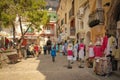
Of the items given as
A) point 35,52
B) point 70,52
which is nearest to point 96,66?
point 70,52

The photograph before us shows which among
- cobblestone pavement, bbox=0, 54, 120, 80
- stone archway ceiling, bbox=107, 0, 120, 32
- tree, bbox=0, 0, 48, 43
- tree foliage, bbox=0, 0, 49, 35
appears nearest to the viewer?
cobblestone pavement, bbox=0, 54, 120, 80

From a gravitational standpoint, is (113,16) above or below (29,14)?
below

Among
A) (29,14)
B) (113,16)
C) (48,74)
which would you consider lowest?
(48,74)

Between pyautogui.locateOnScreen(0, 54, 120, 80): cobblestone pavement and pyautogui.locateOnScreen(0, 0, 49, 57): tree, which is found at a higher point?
pyautogui.locateOnScreen(0, 0, 49, 57): tree

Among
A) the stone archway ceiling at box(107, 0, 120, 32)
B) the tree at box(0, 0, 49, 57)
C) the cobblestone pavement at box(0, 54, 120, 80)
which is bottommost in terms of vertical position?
the cobblestone pavement at box(0, 54, 120, 80)

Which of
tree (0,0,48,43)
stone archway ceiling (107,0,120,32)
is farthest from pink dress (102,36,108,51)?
tree (0,0,48,43)

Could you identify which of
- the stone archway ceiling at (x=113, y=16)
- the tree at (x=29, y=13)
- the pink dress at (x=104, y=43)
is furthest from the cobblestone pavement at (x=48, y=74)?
the tree at (x=29, y=13)

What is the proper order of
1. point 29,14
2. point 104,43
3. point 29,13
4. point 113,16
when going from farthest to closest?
point 29,14 → point 29,13 → point 113,16 → point 104,43

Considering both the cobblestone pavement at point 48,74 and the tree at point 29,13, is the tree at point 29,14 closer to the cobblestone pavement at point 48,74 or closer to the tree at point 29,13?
the tree at point 29,13

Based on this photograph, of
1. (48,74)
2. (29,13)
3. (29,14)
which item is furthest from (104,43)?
(29,14)

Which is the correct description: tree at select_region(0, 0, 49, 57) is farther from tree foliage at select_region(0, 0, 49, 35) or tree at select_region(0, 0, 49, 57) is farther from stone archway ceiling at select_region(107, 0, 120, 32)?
stone archway ceiling at select_region(107, 0, 120, 32)

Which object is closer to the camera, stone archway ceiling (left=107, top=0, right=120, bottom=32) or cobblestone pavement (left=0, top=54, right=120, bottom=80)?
cobblestone pavement (left=0, top=54, right=120, bottom=80)

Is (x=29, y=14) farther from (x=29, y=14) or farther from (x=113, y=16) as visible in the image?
(x=113, y=16)

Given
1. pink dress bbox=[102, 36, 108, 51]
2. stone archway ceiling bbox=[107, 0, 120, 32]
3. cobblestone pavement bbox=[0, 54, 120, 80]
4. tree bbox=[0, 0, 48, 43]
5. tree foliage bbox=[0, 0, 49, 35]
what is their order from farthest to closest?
tree foliage bbox=[0, 0, 49, 35] → tree bbox=[0, 0, 48, 43] → stone archway ceiling bbox=[107, 0, 120, 32] → pink dress bbox=[102, 36, 108, 51] → cobblestone pavement bbox=[0, 54, 120, 80]
